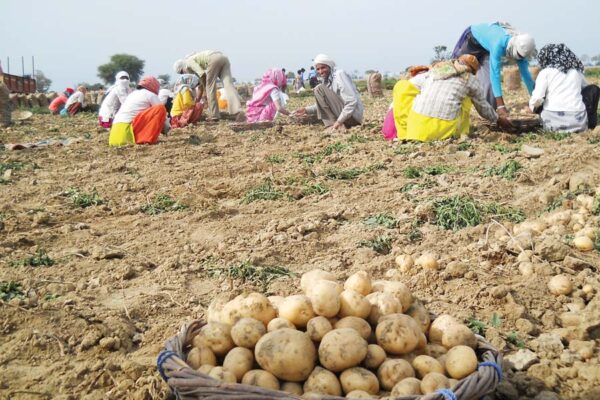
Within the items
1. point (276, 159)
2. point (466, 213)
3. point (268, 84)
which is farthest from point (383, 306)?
point (268, 84)

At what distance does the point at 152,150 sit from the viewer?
7.90 meters

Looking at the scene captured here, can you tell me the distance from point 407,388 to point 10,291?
98.7 inches

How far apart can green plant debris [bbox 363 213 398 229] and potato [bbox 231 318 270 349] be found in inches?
85.9

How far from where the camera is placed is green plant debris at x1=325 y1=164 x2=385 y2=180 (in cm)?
564

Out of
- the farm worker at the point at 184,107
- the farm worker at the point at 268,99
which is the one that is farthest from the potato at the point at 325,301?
the farm worker at the point at 184,107

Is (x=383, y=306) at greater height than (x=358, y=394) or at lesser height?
greater

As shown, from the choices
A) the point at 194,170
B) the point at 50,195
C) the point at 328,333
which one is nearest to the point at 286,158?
the point at 194,170

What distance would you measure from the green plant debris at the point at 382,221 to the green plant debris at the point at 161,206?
1783mm

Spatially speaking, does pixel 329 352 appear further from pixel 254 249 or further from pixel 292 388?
pixel 254 249

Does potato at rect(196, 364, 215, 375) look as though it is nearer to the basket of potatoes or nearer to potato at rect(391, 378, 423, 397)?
the basket of potatoes

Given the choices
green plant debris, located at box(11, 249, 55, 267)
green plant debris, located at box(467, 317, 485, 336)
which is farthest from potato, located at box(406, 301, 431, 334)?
green plant debris, located at box(11, 249, 55, 267)

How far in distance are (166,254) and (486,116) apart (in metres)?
4.64

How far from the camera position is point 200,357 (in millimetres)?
1982

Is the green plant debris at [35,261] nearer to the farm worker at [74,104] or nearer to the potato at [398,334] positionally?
the potato at [398,334]
